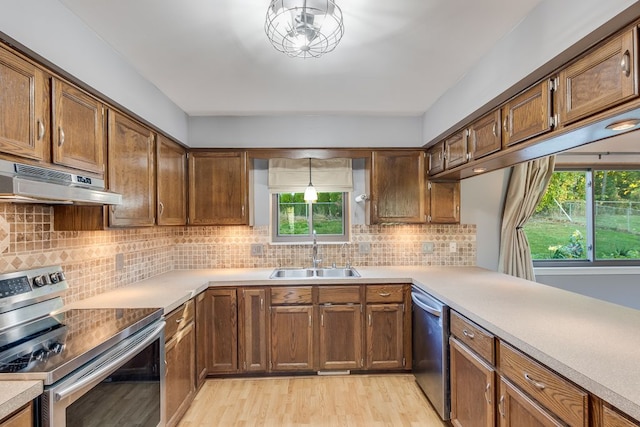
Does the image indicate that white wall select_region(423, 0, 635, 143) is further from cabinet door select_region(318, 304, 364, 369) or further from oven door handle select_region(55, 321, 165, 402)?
oven door handle select_region(55, 321, 165, 402)

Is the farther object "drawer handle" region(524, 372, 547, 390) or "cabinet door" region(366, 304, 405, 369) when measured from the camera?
"cabinet door" region(366, 304, 405, 369)

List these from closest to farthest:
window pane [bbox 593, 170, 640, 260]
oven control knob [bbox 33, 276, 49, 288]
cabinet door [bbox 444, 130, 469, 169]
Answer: oven control knob [bbox 33, 276, 49, 288], cabinet door [bbox 444, 130, 469, 169], window pane [bbox 593, 170, 640, 260]

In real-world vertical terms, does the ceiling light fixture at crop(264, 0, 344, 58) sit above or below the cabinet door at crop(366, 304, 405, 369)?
above

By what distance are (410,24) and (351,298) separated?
6.74 feet

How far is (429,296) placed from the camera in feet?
7.99

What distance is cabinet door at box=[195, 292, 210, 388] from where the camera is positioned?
256 cm

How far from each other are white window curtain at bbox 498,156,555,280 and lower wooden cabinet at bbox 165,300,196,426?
2940 millimetres

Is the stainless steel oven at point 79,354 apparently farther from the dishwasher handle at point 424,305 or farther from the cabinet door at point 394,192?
the cabinet door at point 394,192

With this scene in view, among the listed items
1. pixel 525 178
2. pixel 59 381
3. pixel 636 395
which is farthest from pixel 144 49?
pixel 525 178

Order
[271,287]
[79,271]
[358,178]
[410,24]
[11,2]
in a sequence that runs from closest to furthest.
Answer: [11,2] → [410,24] → [79,271] → [271,287] → [358,178]

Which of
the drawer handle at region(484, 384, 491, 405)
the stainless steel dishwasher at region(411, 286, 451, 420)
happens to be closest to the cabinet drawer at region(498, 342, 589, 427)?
the drawer handle at region(484, 384, 491, 405)

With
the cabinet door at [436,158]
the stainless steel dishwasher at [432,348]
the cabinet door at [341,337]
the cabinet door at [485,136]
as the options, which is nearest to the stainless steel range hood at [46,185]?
the cabinet door at [341,337]

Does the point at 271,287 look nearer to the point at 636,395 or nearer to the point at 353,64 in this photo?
the point at 353,64

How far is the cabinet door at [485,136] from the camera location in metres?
2.00
